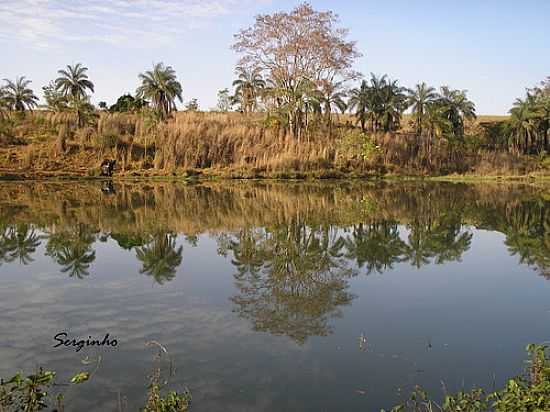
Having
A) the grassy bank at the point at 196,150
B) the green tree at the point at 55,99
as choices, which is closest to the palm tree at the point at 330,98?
the grassy bank at the point at 196,150

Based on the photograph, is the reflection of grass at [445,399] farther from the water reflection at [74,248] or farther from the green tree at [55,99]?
the green tree at [55,99]

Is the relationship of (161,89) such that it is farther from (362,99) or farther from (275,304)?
(275,304)

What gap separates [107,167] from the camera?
46.6 m

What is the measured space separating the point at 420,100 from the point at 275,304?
165ft

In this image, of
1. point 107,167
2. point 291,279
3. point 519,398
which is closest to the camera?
point 519,398

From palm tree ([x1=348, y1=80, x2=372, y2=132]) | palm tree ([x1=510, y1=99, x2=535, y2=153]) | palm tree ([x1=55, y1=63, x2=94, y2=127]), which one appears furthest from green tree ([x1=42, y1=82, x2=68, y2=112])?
palm tree ([x1=510, y1=99, x2=535, y2=153])

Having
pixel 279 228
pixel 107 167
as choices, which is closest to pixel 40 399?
pixel 279 228

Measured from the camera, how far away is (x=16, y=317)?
8438 mm

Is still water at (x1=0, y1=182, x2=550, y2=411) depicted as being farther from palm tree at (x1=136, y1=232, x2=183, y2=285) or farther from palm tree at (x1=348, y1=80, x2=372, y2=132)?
palm tree at (x1=348, y1=80, x2=372, y2=132)

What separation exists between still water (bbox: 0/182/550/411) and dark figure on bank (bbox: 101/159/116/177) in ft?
84.6

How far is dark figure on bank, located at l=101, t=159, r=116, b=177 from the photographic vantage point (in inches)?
1810

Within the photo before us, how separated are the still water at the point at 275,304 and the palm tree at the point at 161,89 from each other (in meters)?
34.0

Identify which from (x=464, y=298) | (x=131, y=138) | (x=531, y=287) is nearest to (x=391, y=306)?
(x=464, y=298)

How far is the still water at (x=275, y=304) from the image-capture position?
6219 millimetres
